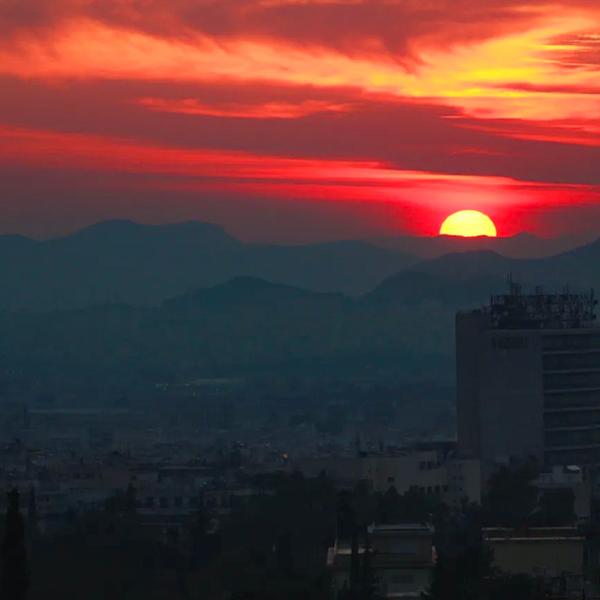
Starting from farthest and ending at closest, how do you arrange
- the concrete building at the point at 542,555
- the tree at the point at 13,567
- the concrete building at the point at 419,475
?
the concrete building at the point at 419,475 → the concrete building at the point at 542,555 → the tree at the point at 13,567

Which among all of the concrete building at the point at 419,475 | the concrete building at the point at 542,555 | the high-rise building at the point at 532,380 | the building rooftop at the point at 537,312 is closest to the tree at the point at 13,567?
the concrete building at the point at 542,555

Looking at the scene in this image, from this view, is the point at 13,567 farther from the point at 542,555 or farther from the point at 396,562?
the point at 542,555

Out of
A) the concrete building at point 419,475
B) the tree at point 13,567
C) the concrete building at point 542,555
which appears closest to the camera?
the tree at point 13,567

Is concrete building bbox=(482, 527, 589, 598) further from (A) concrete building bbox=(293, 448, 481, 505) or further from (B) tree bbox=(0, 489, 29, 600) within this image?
(A) concrete building bbox=(293, 448, 481, 505)

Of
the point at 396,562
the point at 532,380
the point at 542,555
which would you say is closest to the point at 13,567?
the point at 396,562

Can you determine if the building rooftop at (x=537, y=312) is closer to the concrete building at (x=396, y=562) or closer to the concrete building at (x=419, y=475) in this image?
the concrete building at (x=419, y=475)

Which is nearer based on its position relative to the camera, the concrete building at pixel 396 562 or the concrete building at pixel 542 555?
the concrete building at pixel 396 562
